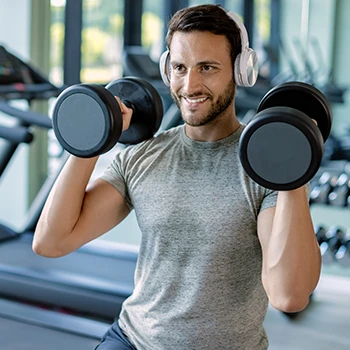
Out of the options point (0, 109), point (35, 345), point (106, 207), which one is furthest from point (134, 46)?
point (106, 207)

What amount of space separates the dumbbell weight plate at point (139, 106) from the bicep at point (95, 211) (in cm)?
15

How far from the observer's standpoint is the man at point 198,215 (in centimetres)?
153

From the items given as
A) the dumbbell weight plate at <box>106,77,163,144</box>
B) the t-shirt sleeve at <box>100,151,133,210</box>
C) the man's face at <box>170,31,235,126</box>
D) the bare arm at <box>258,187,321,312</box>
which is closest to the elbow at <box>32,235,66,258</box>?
the t-shirt sleeve at <box>100,151,133,210</box>

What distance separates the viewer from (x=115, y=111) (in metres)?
1.53

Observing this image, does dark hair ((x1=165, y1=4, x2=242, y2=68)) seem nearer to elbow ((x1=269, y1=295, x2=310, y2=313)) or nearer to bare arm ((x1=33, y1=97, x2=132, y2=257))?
bare arm ((x1=33, y1=97, x2=132, y2=257))

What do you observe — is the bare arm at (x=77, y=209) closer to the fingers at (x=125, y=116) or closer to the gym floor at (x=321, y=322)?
the fingers at (x=125, y=116)

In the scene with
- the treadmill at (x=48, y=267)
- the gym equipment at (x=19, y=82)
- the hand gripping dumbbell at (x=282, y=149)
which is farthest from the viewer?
the gym equipment at (x=19, y=82)

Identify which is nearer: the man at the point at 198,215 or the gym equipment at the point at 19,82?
the man at the point at 198,215

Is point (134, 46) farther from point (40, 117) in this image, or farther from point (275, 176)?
point (275, 176)

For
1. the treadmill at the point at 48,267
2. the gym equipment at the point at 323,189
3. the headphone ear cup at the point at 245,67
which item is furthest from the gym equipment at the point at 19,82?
the headphone ear cup at the point at 245,67

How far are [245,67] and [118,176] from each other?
45 centimetres

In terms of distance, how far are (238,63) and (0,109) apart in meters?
2.01

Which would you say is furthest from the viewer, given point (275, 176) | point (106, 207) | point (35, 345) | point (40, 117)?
point (40, 117)

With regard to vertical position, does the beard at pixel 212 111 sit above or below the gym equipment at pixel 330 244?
above
